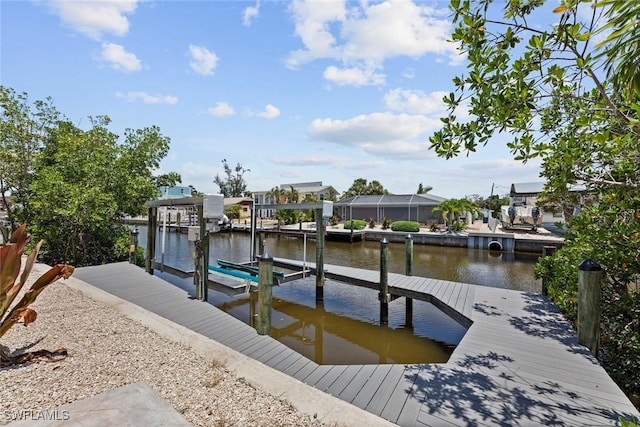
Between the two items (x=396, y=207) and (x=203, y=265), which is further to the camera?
(x=396, y=207)

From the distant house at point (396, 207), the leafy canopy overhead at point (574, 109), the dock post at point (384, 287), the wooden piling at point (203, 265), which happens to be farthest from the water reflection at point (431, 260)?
the distant house at point (396, 207)

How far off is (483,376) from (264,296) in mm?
3062

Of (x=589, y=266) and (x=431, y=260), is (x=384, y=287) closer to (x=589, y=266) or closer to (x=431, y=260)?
(x=589, y=266)

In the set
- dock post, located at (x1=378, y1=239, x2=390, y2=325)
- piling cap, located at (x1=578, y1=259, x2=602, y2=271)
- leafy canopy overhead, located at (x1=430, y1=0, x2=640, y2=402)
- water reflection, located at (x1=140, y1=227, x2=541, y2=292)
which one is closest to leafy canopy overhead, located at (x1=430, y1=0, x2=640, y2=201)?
leafy canopy overhead, located at (x1=430, y1=0, x2=640, y2=402)

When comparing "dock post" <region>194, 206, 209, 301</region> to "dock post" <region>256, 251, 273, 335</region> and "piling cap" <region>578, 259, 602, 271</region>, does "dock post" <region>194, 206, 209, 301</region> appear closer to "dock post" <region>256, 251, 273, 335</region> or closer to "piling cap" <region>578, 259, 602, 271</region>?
"dock post" <region>256, 251, 273, 335</region>

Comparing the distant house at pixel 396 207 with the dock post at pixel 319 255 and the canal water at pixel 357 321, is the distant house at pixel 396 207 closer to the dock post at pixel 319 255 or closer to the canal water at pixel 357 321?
the canal water at pixel 357 321

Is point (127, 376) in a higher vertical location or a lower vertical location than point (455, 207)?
lower

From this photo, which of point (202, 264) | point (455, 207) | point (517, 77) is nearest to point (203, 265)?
point (202, 264)

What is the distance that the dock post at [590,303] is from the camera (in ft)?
13.1

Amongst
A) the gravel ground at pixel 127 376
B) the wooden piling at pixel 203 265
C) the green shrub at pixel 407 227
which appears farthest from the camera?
the green shrub at pixel 407 227

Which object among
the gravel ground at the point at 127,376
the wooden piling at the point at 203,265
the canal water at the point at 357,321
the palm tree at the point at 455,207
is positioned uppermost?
the palm tree at the point at 455,207

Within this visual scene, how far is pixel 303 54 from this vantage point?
783 cm

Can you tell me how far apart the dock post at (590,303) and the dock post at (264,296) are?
4316 mm

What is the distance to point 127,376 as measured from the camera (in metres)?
2.90
